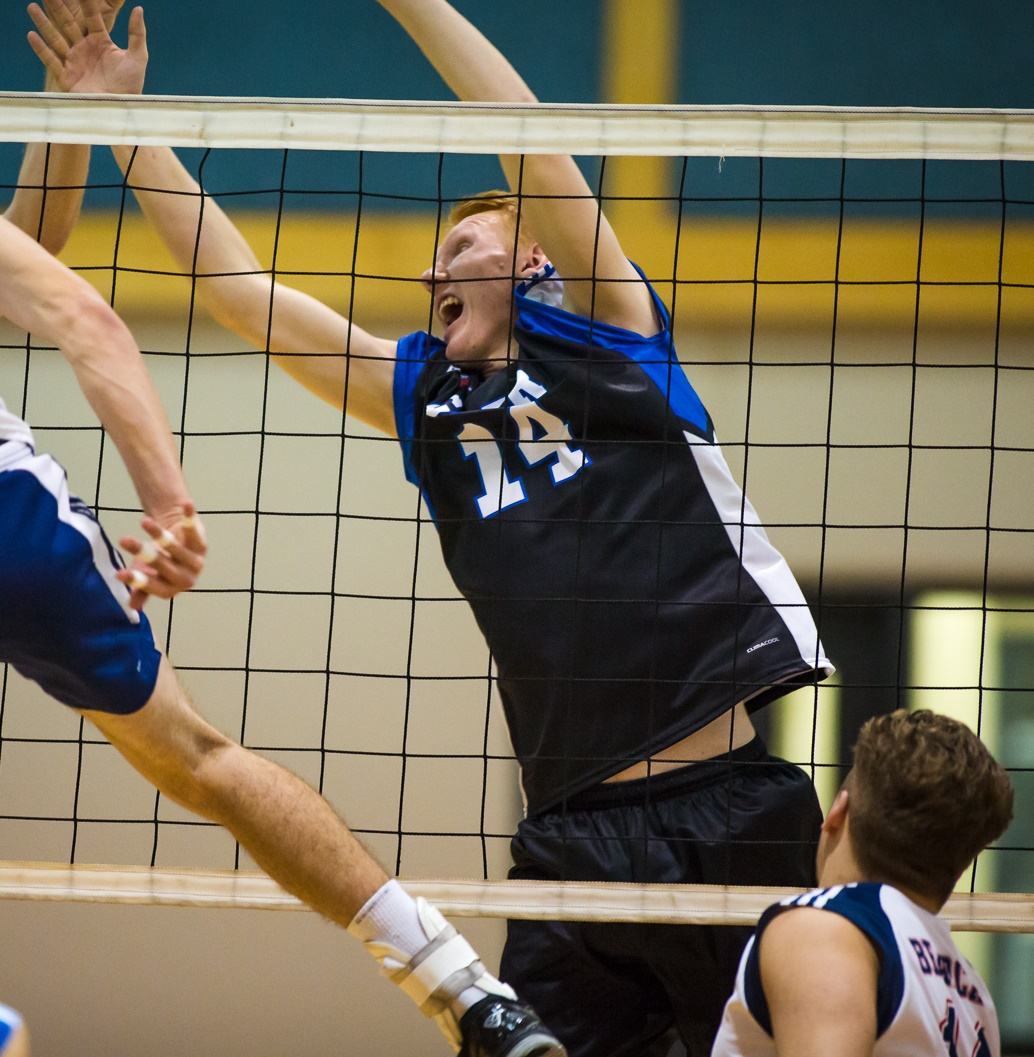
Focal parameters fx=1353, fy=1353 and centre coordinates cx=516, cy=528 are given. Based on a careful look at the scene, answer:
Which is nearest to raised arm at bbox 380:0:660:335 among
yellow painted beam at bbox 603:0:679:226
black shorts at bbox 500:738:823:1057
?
black shorts at bbox 500:738:823:1057

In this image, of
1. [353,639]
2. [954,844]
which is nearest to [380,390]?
[954,844]

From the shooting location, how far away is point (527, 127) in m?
2.51

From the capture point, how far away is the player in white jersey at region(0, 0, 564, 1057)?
1799 millimetres

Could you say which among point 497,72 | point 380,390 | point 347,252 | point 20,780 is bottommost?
point 20,780

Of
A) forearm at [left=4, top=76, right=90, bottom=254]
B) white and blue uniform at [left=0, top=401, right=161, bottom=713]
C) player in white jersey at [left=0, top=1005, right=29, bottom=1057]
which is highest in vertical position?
forearm at [left=4, top=76, right=90, bottom=254]

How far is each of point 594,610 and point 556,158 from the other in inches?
33.2

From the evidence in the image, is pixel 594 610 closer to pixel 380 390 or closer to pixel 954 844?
pixel 380 390

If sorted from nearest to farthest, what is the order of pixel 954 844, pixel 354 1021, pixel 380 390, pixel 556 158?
pixel 954 844, pixel 556 158, pixel 380 390, pixel 354 1021

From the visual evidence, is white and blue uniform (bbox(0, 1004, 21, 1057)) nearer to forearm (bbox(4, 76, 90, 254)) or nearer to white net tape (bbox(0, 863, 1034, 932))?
white net tape (bbox(0, 863, 1034, 932))

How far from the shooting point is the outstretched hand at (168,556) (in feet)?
5.71

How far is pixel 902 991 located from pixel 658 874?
3.24 ft

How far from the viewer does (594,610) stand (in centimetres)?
253

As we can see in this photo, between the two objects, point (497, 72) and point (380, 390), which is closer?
point (497, 72)

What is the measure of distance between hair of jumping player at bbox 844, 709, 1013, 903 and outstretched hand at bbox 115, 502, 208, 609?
879 millimetres
